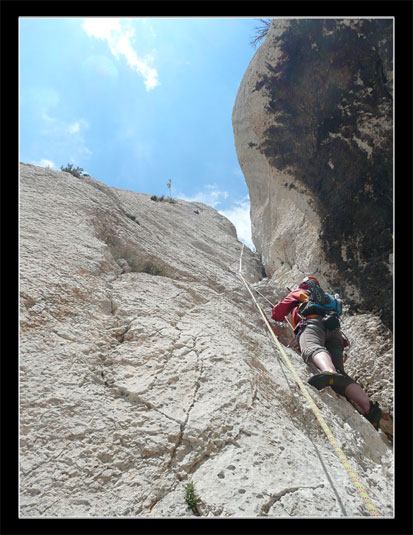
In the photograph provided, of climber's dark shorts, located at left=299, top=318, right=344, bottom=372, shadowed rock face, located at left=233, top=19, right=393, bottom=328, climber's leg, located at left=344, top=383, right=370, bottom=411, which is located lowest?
climber's leg, located at left=344, top=383, right=370, bottom=411

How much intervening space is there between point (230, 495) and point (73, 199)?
581 cm

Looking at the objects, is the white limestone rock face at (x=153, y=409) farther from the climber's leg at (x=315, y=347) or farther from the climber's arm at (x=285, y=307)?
the climber's arm at (x=285, y=307)

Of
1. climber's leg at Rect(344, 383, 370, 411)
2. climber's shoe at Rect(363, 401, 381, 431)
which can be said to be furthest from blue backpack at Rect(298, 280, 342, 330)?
climber's shoe at Rect(363, 401, 381, 431)

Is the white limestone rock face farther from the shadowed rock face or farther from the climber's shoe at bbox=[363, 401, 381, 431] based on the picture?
the shadowed rock face

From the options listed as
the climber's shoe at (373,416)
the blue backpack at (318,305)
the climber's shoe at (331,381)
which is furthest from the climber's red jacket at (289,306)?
the climber's shoe at (373,416)

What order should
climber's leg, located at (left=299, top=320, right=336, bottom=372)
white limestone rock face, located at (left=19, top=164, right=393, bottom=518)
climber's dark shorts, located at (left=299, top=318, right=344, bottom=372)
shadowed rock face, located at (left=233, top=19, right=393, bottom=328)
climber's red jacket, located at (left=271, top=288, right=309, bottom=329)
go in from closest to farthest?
white limestone rock face, located at (left=19, top=164, right=393, bottom=518) < climber's leg, located at (left=299, top=320, right=336, bottom=372) < climber's dark shorts, located at (left=299, top=318, right=344, bottom=372) < climber's red jacket, located at (left=271, top=288, right=309, bottom=329) < shadowed rock face, located at (left=233, top=19, right=393, bottom=328)

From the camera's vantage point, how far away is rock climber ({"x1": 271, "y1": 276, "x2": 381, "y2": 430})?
3910 mm

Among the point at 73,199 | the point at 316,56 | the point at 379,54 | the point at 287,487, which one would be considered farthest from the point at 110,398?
the point at 316,56

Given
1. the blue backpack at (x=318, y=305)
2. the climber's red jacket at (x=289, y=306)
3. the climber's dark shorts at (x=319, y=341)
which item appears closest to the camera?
the climber's dark shorts at (x=319, y=341)

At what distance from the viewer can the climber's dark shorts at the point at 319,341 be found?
4609 mm

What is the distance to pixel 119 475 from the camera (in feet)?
7.45

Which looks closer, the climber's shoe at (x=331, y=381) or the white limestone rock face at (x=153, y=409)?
the white limestone rock face at (x=153, y=409)

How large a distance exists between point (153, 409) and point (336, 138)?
7138mm

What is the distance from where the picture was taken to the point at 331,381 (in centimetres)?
390
